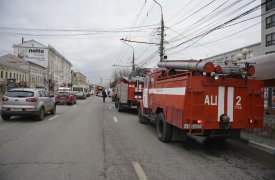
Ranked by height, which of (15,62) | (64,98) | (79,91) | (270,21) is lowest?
(64,98)

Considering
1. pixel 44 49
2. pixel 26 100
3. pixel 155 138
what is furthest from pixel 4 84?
pixel 155 138

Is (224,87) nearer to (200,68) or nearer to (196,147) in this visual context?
(200,68)

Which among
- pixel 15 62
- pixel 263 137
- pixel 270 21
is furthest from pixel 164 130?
pixel 15 62

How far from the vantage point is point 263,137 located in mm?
9688

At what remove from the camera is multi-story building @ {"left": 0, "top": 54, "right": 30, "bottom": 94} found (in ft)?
176

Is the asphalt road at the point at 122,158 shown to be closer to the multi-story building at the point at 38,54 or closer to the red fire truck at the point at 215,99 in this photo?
the red fire truck at the point at 215,99

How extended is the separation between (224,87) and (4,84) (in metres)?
53.8

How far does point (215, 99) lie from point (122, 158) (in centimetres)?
302

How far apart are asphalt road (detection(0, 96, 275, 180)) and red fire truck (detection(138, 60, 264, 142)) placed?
77 cm

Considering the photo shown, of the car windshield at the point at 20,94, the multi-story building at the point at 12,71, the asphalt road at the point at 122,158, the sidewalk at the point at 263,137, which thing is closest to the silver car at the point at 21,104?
the car windshield at the point at 20,94

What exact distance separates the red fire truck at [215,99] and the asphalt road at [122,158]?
0.77m

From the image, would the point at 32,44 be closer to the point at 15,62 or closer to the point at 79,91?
the point at 15,62

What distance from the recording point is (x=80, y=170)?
18.6 feet

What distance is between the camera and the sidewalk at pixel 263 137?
319 inches
